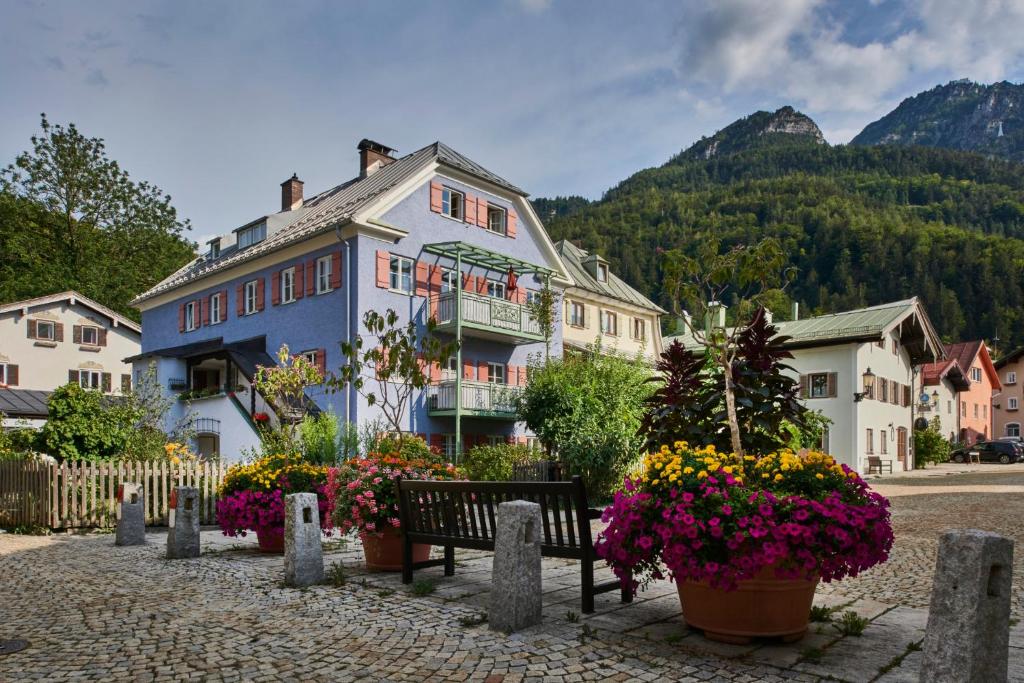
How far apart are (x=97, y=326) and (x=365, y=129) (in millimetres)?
17839

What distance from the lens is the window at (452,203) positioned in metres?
26.6

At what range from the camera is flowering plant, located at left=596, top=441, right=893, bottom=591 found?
184 inches

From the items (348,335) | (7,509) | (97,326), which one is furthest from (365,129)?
(7,509)

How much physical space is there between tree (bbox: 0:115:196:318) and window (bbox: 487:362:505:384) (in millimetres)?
26699

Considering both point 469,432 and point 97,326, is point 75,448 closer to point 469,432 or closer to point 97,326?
point 469,432

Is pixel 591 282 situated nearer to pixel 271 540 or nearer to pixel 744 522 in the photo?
pixel 271 540

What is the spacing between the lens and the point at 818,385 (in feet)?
115

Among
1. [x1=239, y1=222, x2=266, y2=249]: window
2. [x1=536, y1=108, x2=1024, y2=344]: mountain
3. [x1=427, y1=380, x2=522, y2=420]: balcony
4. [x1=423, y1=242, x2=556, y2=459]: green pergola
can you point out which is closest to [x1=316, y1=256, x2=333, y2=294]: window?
[x1=423, y1=242, x2=556, y2=459]: green pergola

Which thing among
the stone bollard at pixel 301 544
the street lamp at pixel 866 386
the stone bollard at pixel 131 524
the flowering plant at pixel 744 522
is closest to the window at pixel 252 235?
the stone bollard at pixel 131 524

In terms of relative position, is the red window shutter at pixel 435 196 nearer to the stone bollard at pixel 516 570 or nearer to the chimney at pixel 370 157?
the chimney at pixel 370 157

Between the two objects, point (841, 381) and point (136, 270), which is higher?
point (136, 270)

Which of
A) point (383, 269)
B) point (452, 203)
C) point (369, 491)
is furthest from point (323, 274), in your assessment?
point (369, 491)

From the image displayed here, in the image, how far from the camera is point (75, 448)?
1543 centimetres

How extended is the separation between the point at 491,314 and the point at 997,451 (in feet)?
115
